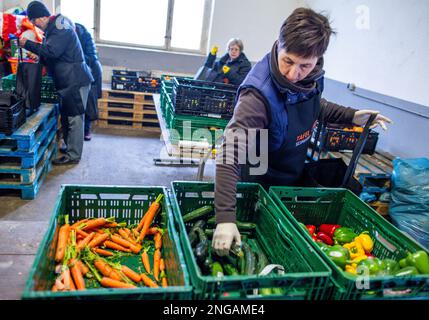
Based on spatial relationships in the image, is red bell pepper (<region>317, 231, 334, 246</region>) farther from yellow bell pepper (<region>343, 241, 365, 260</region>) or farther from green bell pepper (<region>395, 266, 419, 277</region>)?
green bell pepper (<region>395, 266, 419, 277</region>)

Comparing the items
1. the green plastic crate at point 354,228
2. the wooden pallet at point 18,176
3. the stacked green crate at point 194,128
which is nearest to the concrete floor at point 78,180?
the wooden pallet at point 18,176

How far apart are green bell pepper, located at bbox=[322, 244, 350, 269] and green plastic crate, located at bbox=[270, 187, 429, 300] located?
21 centimetres

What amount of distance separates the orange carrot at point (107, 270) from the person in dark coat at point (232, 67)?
3.39 m

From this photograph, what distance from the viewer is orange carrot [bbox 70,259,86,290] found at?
1343 mm

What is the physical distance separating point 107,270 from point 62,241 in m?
0.22

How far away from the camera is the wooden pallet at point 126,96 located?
5.88 m

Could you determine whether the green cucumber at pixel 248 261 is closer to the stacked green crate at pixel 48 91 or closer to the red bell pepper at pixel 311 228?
the red bell pepper at pixel 311 228

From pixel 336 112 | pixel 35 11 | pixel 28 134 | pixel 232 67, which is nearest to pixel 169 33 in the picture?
pixel 232 67

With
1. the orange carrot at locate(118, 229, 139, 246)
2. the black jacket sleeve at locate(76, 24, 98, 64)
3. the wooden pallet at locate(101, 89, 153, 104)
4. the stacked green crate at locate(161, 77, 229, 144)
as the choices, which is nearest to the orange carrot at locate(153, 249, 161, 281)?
the orange carrot at locate(118, 229, 139, 246)

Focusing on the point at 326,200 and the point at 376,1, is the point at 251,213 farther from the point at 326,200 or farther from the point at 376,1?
the point at 376,1

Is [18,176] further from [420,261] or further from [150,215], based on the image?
[420,261]

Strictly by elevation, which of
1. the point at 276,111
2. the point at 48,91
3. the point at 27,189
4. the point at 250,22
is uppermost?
the point at 250,22

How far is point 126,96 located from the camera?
5980 mm
